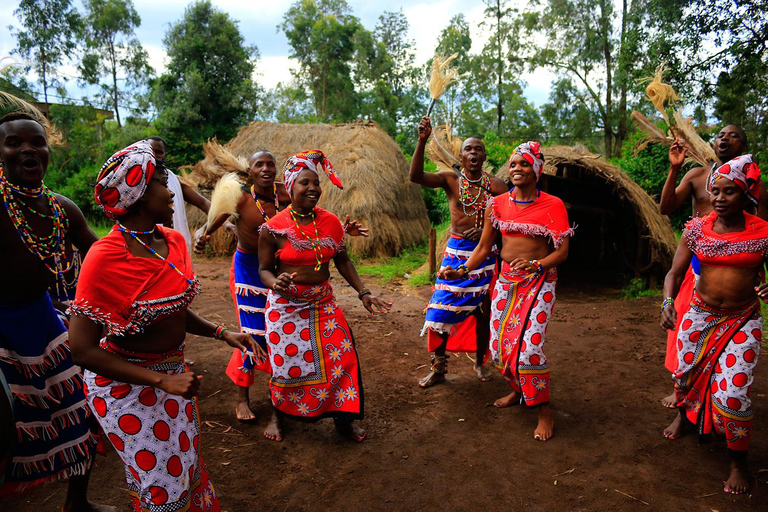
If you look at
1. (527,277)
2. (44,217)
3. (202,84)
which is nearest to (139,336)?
(44,217)

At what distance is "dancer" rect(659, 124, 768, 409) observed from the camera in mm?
3756

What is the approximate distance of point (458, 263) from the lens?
4.57m

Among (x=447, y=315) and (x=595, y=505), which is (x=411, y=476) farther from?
(x=447, y=315)

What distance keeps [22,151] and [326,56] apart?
24.3 meters

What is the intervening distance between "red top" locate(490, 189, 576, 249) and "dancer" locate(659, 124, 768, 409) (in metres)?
0.82

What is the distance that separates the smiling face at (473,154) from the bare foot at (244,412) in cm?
265

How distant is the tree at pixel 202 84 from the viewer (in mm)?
18328

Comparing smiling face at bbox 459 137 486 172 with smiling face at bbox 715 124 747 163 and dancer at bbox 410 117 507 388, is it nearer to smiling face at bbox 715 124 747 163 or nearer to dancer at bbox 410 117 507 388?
dancer at bbox 410 117 507 388

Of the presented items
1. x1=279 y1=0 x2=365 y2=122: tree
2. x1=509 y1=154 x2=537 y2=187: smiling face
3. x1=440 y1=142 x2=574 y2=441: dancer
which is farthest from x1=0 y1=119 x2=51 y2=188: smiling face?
x1=279 y1=0 x2=365 y2=122: tree

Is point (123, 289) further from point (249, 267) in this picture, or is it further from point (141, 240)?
point (249, 267)

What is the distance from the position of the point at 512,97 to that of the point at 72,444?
27.6 metres

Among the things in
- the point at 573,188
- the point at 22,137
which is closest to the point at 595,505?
the point at 22,137

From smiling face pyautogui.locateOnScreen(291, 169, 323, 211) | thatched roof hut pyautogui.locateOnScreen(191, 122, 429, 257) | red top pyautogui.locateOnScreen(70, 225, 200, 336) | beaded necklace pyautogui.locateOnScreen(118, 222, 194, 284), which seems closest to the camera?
red top pyautogui.locateOnScreen(70, 225, 200, 336)

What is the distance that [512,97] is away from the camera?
89.8 feet
